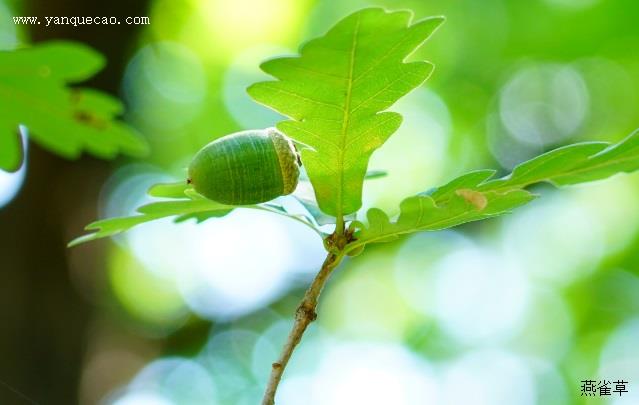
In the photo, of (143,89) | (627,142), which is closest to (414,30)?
(627,142)

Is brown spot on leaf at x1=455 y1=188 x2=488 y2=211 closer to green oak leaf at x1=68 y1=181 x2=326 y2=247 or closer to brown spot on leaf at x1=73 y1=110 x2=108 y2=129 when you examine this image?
green oak leaf at x1=68 y1=181 x2=326 y2=247

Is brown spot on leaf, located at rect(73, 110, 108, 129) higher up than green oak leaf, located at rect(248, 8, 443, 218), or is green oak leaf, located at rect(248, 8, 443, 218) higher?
brown spot on leaf, located at rect(73, 110, 108, 129)

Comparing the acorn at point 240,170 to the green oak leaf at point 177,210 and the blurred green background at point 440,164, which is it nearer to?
the green oak leaf at point 177,210

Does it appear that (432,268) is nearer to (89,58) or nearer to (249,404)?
(249,404)

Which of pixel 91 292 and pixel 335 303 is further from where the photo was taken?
pixel 335 303

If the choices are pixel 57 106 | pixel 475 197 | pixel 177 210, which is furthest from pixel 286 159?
pixel 57 106

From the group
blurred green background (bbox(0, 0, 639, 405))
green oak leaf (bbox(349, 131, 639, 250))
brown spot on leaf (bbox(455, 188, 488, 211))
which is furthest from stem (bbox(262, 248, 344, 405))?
blurred green background (bbox(0, 0, 639, 405))
